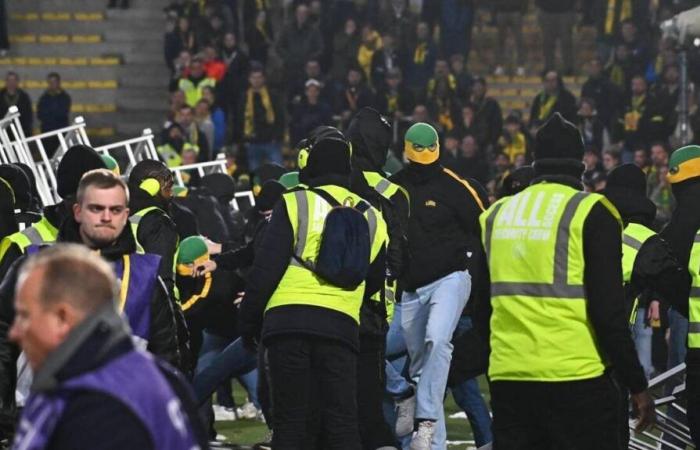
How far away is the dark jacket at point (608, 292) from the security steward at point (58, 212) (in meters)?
2.16

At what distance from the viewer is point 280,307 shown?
27.7 ft

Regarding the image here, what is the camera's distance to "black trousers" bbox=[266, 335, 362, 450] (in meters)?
8.35

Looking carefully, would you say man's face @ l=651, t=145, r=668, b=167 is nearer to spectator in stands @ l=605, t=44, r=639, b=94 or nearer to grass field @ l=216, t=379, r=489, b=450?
spectator in stands @ l=605, t=44, r=639, b=94

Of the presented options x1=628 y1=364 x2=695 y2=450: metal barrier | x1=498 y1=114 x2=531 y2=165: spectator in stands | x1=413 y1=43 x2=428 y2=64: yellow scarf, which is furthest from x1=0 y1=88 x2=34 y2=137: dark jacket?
x1=628 y1=364 x2=695 y2=450: metal barrier

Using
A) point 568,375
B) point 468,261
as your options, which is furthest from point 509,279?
point 468,261

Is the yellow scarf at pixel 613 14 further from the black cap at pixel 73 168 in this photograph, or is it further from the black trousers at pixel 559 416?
the black trousers at pixel 559 416

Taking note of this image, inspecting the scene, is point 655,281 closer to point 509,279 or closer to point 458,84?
point 509,279

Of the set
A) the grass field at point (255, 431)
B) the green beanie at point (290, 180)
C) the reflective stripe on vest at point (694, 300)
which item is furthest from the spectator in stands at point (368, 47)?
the reflective stripe on vest at point (694, 300)

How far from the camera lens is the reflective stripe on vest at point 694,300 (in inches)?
338

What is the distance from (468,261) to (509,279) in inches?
162

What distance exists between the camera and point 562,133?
7273 millimetres

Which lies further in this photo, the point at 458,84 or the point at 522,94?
the point at 522,94

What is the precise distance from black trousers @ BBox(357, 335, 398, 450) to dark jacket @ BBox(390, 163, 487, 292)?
163cm

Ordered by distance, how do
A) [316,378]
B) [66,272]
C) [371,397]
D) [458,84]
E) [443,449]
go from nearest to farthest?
[66,272] → [316,378] → [371,397] → [443,449] → [458,84]
